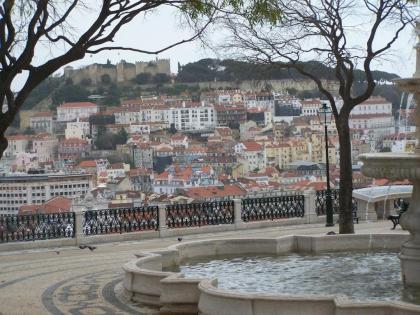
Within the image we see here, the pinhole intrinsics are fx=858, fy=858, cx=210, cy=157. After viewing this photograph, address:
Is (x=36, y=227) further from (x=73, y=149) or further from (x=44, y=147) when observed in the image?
(x=44, y=147)

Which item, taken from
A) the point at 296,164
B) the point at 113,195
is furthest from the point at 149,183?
the point at 296,164

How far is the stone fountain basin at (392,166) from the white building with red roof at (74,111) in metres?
121

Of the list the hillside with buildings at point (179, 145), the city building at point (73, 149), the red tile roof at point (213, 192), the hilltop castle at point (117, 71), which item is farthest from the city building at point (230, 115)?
the red tile roof at point (213, 192)

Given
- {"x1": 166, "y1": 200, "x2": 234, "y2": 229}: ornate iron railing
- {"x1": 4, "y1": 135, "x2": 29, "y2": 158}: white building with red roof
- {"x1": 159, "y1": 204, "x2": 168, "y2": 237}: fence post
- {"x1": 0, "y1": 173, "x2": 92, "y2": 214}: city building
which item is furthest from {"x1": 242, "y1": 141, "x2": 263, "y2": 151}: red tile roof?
{"x1": 159, "y1": 204, "x2": 168, "y2": 237}: fence post

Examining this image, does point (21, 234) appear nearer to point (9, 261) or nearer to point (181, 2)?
point (9, 261)

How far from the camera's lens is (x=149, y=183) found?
244ft

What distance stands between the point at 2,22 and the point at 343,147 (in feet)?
31.4

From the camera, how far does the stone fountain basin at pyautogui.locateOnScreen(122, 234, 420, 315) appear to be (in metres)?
8.38

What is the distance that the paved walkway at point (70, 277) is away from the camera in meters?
10.8

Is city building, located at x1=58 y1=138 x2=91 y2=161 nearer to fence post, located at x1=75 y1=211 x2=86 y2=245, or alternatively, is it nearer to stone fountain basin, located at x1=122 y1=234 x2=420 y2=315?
fence post, located at x1=75 y1=211 x2=86 y2=245

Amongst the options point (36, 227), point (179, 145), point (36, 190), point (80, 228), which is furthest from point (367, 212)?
point (179, 145)

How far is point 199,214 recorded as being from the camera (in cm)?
2152

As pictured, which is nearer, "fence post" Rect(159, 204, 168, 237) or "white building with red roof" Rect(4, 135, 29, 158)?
"fence post" Rect(159, 204, 168, 237)

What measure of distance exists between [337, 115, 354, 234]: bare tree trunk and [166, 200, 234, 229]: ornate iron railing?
175 inches
